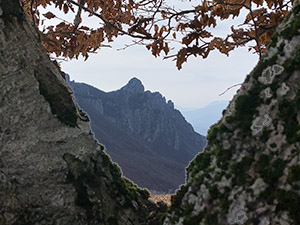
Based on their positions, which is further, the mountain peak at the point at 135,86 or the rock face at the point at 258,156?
the mountain peak at the point at 135,86

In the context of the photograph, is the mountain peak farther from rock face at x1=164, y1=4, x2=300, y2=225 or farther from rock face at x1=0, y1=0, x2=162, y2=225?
rock face at x1=164, y1=4, x2=300, y2=225

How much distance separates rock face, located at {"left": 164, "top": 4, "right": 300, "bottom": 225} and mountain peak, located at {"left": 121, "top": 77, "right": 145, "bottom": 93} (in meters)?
179

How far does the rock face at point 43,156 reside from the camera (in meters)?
4.28

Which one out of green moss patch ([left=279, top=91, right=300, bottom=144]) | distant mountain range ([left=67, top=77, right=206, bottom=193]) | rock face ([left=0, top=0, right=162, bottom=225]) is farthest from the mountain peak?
green moss patch ([left=279, top=91, right=300, bottom=144])

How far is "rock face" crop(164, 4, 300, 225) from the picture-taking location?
7.93 feet

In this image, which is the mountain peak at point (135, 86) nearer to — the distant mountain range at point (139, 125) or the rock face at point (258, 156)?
the distant mountain range at point (139, 125)

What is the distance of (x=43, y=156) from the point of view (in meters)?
4.51

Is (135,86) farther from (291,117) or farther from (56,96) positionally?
(291,117)

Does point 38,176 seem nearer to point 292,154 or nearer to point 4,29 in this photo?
point 4,29

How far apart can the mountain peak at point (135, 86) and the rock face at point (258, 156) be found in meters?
179

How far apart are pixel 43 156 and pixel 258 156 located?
326 centimetres

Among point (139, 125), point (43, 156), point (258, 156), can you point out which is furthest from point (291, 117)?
point (139, 125)

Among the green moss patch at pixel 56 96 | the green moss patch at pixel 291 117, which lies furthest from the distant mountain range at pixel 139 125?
the green moss patch at pixel 291 117

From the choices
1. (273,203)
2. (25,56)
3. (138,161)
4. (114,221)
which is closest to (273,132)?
(273,203)
